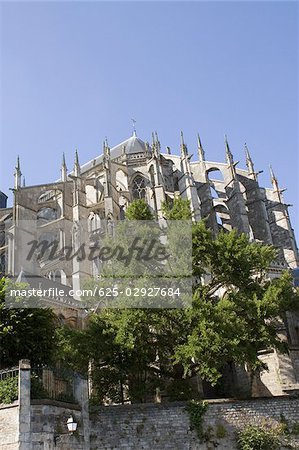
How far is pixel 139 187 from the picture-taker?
40.9 meters

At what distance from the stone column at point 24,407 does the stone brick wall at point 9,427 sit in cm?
10

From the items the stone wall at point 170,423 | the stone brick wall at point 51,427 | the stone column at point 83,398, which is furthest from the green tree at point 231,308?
the stone brick wall at point 51,427

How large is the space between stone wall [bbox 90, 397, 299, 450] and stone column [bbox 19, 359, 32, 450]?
289 cm

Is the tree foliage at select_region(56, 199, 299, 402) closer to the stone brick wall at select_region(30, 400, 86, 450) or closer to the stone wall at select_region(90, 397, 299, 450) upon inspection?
the stone wall at select_region(90, 397, 299, 450)

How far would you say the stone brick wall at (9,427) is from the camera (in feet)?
39.0

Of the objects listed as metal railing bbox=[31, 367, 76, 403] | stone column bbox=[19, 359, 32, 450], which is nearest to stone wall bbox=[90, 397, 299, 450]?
metal railing bbox=[31, 367, 76, 403]

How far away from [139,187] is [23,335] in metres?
26.3

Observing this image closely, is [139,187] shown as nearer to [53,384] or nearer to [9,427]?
[53,384]

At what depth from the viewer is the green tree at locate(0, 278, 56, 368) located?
50.0ft

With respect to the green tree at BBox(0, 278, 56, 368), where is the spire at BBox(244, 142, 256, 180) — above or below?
above

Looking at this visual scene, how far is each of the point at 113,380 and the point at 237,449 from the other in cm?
475

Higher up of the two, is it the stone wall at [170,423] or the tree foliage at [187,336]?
the tree foliage at [187,336]

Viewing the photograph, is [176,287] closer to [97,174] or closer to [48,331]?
[48,331]

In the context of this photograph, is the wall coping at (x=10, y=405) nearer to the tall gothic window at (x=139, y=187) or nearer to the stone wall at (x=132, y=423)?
the stone wall at (x=132, y=423)
